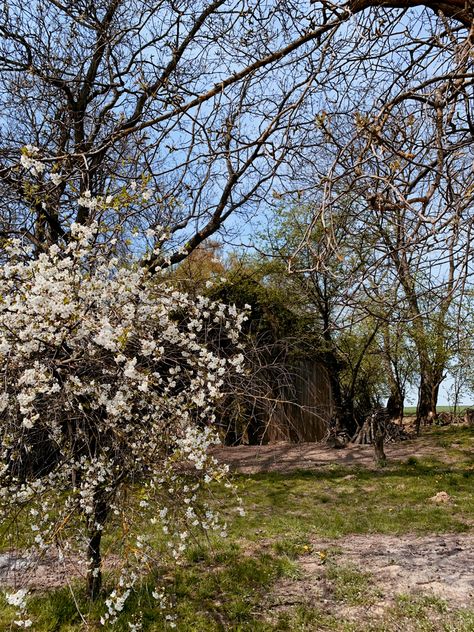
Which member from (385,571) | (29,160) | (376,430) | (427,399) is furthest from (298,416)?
(29,160)

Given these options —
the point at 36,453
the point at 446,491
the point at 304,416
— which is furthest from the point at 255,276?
the point at 36,453

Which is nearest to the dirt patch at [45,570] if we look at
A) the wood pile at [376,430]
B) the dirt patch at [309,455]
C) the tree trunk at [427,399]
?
the dirt patch at [309,455]

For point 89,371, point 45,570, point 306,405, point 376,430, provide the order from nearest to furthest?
point 89,371
point 45,570
point 376,430
point 306,405

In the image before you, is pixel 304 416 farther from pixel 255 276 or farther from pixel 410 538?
pixel 410 538

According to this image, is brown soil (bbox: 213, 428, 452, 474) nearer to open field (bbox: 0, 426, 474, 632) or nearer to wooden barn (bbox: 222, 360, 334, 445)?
wooden barn (bbox: 222, 360, 334, 445)

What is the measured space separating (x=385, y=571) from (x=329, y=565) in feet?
1.66

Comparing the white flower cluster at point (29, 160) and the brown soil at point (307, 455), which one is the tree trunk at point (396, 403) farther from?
the white flower cluster at point (29, 160)

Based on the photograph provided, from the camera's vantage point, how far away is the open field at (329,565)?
3861 mm

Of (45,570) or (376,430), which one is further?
(376,430)

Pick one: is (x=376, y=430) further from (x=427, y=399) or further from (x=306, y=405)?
(x=427, y=399)

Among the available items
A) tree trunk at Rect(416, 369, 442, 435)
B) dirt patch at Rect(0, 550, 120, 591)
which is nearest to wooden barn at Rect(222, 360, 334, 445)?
tree trunk at Rect(416, 369, 442, 435)

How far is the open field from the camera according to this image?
386 cm

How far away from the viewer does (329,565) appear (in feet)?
15.6

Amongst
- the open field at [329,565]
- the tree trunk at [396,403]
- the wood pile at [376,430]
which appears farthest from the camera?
the tree trunk at [396,403]
